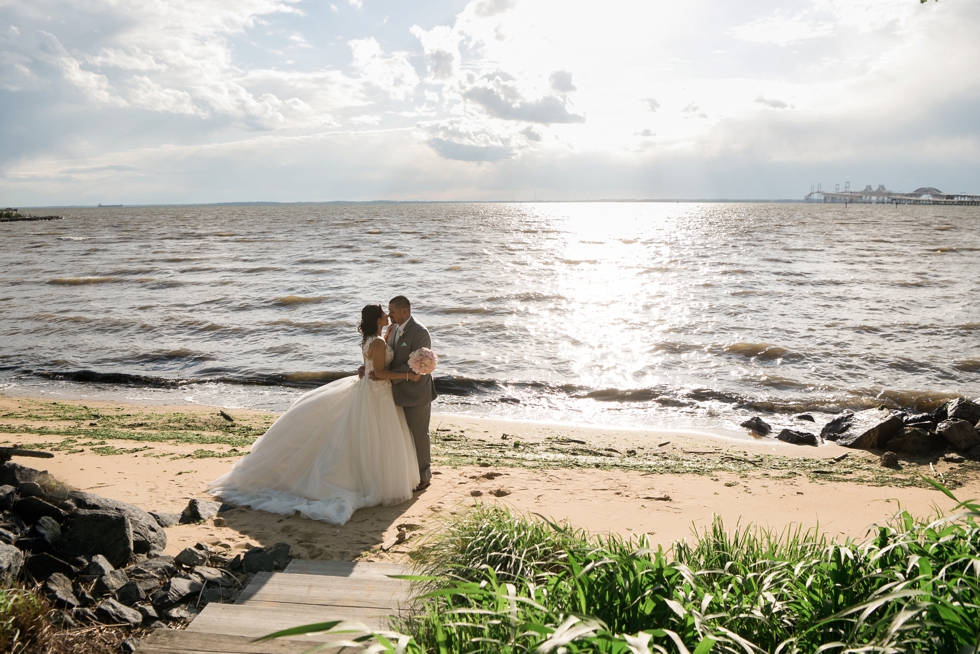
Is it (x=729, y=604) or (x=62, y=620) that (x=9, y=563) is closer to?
(x=62, y=620)

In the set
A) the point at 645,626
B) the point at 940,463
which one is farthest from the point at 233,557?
the point at 940,463

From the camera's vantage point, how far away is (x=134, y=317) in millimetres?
22094

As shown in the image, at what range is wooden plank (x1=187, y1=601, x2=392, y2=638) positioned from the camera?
359 centimetres

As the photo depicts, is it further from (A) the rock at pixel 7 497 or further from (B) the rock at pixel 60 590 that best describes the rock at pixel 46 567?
(A) the rock at pixel 7 497

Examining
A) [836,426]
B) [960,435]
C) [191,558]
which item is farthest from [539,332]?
[191,558]

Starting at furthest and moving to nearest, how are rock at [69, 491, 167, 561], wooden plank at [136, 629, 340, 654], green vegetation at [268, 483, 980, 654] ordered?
rock at [69, 491, 167, 561]
wooden plank at [136, 629, 340, 654]
green vegetation at [268, 483, 980, 654]

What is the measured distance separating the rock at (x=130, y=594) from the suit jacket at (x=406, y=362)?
338cm

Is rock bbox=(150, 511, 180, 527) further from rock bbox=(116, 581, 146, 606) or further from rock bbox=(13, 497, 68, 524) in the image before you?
rock bbox=(116, 581, 146, 606)

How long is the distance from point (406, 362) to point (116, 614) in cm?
382

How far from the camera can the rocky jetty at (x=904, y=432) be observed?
9.97 meters

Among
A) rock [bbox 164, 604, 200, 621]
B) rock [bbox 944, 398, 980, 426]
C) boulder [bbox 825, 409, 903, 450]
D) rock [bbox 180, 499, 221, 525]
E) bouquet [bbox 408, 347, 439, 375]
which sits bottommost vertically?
boulder [bbox 825, 409, 903, 450]

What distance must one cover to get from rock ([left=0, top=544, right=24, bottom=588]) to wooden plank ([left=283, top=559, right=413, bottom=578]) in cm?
170

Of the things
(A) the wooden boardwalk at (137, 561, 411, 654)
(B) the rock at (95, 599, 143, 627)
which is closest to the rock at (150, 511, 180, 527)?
(A) the wooden boardwalk at (137, 561, 411, 654)

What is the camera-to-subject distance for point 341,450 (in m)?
7.14
